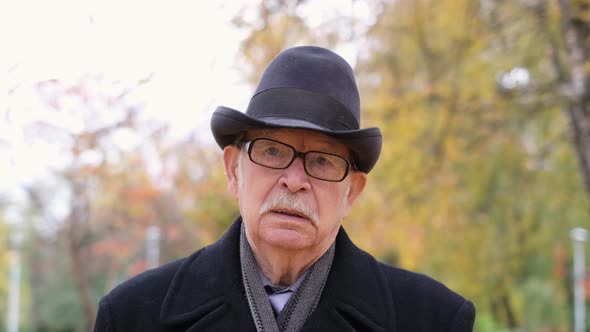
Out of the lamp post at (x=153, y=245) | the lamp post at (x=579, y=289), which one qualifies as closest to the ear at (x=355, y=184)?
the lamp post at (x=153, y=245)

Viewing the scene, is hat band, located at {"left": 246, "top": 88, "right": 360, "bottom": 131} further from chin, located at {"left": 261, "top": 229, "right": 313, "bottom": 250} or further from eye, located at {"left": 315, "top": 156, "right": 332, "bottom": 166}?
chin, located at {"left": 261, "top": 229, "right": 313, "bottom": 250}

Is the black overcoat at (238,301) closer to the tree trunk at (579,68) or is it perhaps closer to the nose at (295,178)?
A: the nose at (295,178)

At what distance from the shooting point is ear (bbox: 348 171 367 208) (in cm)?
247

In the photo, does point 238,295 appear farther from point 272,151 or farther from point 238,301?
point 272,151

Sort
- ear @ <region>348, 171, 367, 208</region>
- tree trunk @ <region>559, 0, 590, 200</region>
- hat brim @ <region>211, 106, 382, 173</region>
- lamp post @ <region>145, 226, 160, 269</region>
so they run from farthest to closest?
lamp post @ <region>145, 226, 160, 269</region> < tree trunk @ <region>559, 0, 590, 200</region> < ear @ <region>348, 171, 367, 208</region> < hat brim @ <region>211, 106, 382, 173</region>

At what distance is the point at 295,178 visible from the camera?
88.8 inches

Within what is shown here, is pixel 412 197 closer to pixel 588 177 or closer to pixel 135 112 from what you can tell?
pixel 588 177

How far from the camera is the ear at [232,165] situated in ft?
8.12

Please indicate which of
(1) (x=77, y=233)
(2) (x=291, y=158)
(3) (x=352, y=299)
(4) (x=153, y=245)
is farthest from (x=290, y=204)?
(4) (x=153, y=245)

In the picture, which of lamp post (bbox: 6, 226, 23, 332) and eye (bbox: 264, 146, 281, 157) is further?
lamp post (bbox: 6, 226, 23, 332)

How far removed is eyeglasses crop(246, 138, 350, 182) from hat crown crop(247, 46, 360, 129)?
0.10m

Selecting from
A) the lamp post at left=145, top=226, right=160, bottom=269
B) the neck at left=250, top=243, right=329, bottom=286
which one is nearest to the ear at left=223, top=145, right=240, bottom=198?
the neck at left=250, top=243, right=329, bottom=286

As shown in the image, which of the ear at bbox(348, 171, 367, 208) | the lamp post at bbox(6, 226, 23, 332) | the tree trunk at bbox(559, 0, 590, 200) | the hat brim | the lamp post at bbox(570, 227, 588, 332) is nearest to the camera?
the hat brim

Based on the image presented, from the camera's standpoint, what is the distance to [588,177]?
6.14 metres
